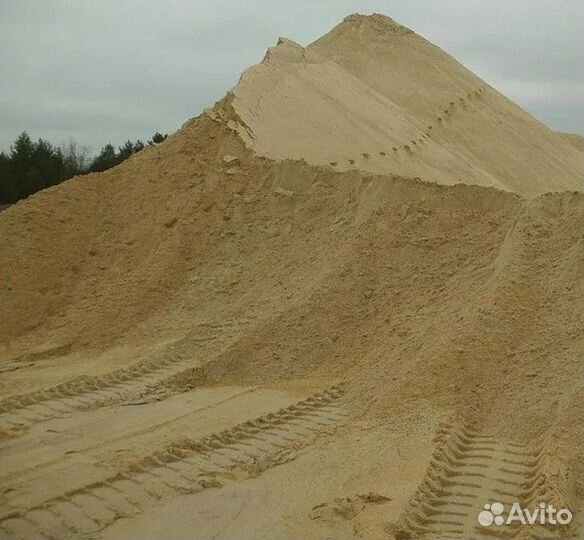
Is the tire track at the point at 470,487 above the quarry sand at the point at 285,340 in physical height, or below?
below

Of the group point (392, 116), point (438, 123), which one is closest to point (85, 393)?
point (392, 116)

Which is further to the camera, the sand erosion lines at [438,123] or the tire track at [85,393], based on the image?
the sand erosion lines at [438,123]

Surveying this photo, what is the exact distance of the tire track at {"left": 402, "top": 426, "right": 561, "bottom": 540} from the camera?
14.2ft

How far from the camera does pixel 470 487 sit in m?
4.94

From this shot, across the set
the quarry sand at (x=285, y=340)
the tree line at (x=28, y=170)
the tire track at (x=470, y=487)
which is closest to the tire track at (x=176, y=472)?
the quarry sand at (x=285, y=340)

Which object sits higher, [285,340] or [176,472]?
[285,340]

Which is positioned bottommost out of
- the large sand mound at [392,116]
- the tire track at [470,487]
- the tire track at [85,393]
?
the tire track at [470,487]

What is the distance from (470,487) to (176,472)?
1.80 metres

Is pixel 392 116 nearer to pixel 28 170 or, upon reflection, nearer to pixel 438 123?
pixel 438 123

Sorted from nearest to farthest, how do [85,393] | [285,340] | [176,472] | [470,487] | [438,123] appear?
[470,487]
[176,472]
[85,393]
[285,340]
[438,123]

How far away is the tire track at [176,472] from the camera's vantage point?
14.3 feet

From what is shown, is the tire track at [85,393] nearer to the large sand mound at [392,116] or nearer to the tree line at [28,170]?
the large sand mound at [392,116]

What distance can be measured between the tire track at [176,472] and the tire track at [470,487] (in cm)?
103

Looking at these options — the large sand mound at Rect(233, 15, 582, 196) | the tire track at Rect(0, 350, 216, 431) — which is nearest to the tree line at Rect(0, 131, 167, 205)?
the large sand mound at Rect(233, 15, 582, 196)
